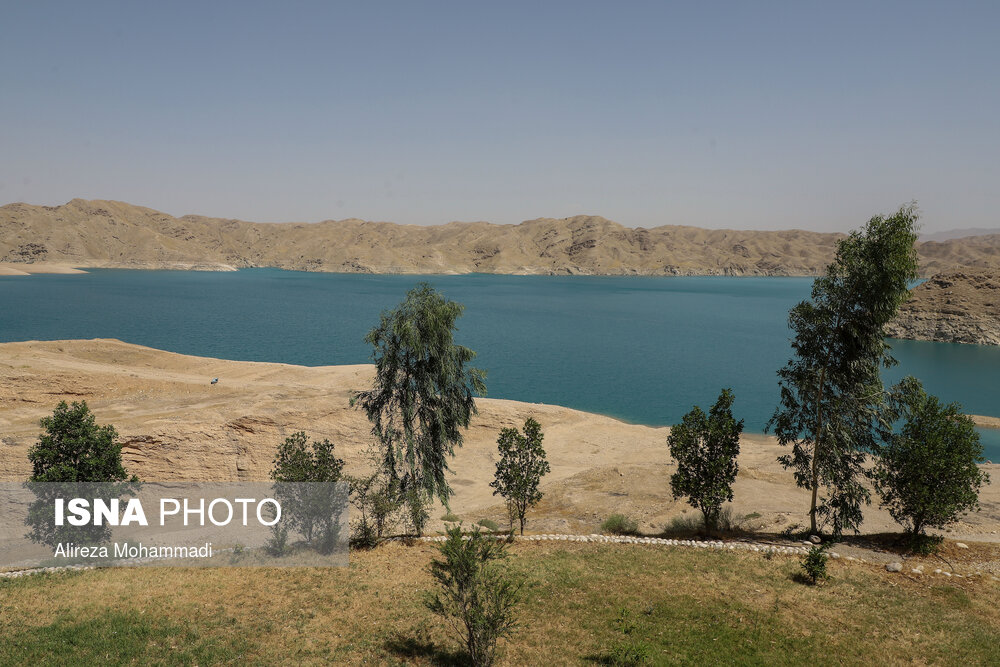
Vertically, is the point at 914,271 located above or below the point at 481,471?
above

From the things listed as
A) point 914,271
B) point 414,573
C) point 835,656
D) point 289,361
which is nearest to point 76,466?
point 414,573

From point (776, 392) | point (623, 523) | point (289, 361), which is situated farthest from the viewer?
point (289, 361)

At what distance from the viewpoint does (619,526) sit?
28.1m

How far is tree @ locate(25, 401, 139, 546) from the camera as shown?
21.2 meters

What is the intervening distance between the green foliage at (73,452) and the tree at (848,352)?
28535mm

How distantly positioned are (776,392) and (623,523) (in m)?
50.5

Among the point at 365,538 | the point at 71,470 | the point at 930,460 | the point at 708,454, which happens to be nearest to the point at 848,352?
the point at 930,460

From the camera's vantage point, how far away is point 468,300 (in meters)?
178

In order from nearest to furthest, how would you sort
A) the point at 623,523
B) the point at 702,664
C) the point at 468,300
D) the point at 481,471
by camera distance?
the point at 702,664 → the point at 623,523 → the point at 481,471 → the point at 468,300

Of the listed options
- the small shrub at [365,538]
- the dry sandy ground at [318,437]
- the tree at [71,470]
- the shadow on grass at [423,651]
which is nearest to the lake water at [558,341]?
the dry sandy ground at [318,437]

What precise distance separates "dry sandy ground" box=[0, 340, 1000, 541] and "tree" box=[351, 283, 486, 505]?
8767 millimetres

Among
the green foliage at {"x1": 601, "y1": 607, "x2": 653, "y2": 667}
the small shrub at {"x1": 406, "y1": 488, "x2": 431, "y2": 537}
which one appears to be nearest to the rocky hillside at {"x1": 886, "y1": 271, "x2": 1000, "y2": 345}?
the small shrub at {"x1": 406, "y1": 488, "x2": 431, "y2": 537}

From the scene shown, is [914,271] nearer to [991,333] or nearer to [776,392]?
[776,392]

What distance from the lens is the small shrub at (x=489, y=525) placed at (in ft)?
92.5
